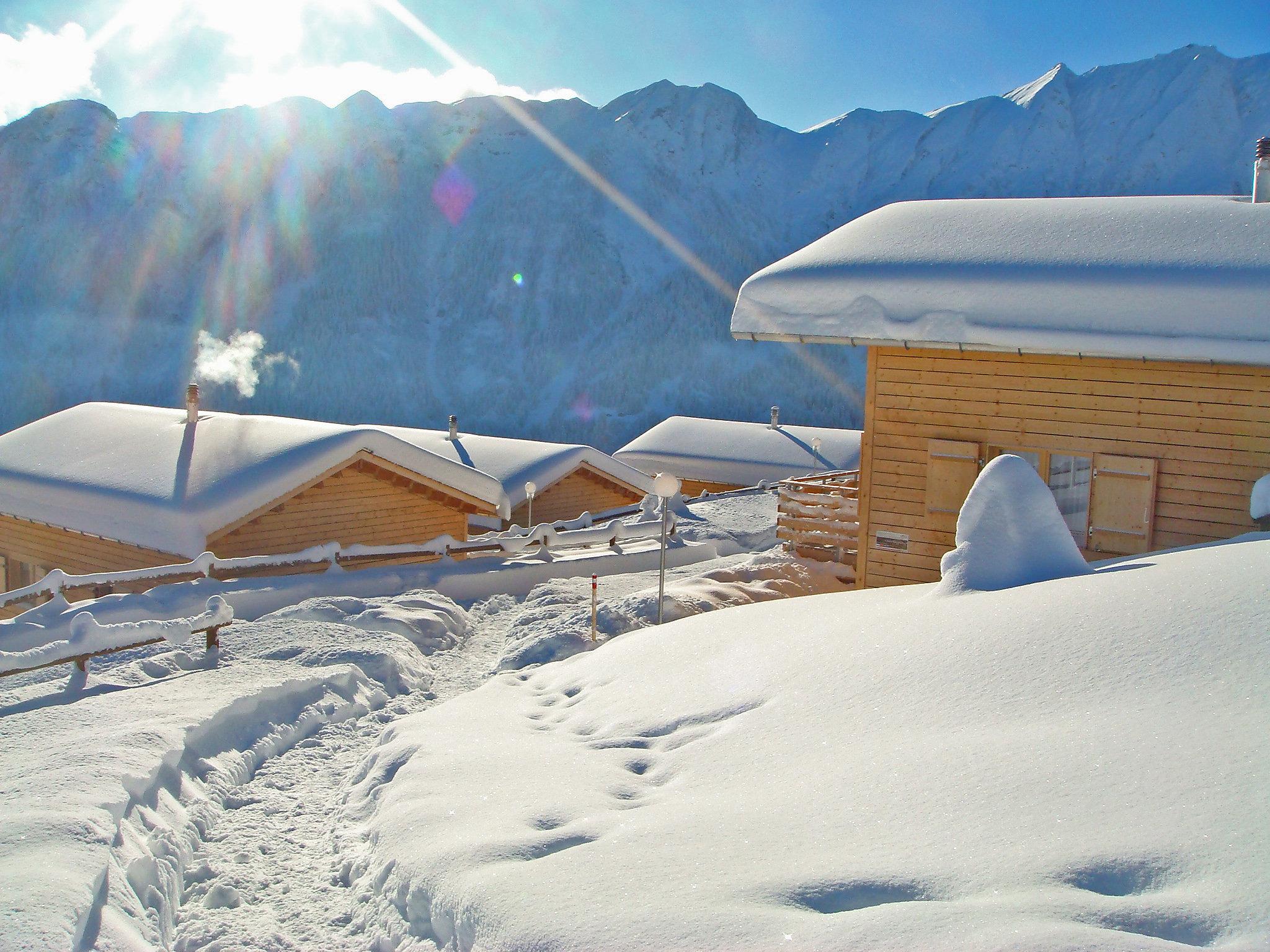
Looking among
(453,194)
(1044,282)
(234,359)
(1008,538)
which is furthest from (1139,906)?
(453,194)

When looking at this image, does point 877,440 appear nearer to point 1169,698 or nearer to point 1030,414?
point 1030,414

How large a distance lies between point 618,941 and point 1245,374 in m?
9.11

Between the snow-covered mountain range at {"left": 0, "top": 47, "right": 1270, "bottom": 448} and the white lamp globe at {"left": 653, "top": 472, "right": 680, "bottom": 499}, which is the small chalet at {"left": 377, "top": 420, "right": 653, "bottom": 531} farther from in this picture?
the snow-covered mountain range at {"left": 0, "top": 47, "right": 1270, "bottom": 448}

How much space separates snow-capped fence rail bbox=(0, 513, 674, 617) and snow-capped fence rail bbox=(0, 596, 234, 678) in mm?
1984

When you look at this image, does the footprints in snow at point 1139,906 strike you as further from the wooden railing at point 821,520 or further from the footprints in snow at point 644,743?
the wooden railing at point 821,520

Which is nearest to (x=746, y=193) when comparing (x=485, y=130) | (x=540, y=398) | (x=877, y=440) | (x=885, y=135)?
(x=885, y=135)

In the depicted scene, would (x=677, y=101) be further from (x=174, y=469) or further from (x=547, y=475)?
(x=174, y=469)

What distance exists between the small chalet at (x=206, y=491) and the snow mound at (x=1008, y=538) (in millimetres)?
10450

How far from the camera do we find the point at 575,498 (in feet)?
82.6

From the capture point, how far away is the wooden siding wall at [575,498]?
946 inches

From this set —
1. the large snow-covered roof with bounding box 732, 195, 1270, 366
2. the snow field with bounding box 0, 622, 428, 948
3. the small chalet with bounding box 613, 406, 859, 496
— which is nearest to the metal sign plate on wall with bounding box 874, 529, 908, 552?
the large snow-covered roof with bounding box 732, 195, 1270, 366

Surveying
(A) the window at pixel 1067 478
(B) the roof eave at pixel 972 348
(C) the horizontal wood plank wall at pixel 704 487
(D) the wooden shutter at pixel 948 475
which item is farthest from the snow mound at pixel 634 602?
(C) the horizontal wood plank wall at pixel 704 487

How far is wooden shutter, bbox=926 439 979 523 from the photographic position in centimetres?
1121

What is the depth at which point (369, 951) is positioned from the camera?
175 inches
